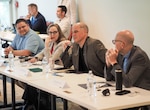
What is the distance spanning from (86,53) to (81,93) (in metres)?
1.27

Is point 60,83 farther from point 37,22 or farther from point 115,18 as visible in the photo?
point 37,22

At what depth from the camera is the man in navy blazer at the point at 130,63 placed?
9.78 ft

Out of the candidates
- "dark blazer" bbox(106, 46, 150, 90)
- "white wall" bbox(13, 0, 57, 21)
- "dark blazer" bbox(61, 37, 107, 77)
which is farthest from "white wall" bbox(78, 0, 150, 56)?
"dark blazer" bbox(106, 46, 150, 90)

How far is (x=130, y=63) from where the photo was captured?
3100 mm

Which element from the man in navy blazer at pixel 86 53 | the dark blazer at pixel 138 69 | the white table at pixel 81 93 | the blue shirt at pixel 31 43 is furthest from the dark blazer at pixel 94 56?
the blue shirt at pixel 31 43

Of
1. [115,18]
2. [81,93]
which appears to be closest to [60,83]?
[81,93]

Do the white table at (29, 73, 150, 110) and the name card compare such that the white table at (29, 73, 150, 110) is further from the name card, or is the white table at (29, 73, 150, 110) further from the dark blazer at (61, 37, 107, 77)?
the dark blazer at (61, 37, 107, 77)

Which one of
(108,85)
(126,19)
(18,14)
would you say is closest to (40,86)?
(108,85)

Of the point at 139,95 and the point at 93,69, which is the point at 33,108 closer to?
the point at 93,69

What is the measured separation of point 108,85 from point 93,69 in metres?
0.91

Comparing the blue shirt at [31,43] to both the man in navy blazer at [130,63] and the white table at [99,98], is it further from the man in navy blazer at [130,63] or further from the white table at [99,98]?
the man in navy blazer at [130,63]

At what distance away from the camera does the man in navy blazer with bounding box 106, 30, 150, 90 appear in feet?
9.78

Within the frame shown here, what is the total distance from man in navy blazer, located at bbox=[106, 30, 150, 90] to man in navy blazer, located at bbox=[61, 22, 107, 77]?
694 millimetres

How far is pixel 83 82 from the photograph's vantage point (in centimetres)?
318
